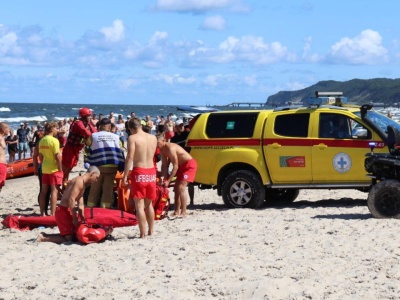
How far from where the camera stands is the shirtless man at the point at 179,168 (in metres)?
13.5

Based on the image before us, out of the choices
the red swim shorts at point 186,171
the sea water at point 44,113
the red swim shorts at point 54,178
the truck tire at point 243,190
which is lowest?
the sea water at point 44,113

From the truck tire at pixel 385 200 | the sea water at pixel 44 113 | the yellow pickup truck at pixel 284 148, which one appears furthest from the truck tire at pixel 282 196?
the sea water at pixel 44 113

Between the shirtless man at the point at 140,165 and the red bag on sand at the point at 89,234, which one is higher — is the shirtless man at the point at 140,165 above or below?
above

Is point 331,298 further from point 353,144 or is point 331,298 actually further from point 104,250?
point 353,144

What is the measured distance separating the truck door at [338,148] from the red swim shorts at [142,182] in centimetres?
369

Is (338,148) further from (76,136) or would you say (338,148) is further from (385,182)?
(76,136)

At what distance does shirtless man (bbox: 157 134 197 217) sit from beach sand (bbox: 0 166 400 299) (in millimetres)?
413

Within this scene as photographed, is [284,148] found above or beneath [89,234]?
above

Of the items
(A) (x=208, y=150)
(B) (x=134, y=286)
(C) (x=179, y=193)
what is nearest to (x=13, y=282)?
(B) (x=134, y=286)

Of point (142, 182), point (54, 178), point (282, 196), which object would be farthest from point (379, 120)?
point (54, 178)

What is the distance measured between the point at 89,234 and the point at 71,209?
1.43ft

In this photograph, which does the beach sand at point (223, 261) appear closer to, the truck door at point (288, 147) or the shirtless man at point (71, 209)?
the shirtless man at point (71, 209)

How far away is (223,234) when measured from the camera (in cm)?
1169

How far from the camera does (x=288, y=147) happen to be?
47.1 feet
